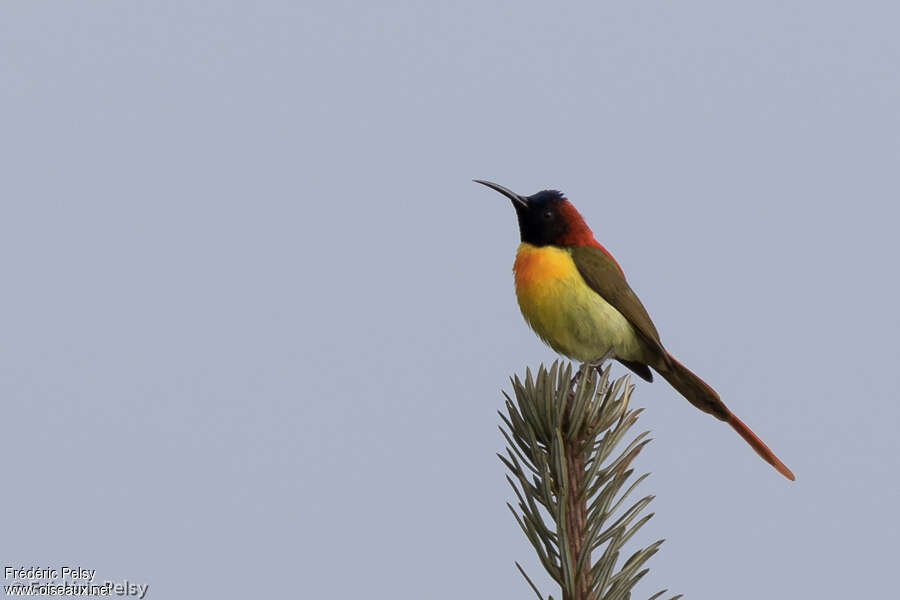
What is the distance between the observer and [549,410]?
333 centimetres

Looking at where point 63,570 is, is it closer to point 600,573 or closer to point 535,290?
point 600,573

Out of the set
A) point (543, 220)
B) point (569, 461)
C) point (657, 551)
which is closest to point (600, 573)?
point (657, 551)

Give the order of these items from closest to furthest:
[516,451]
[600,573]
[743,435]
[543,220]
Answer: [600,573], [516,451], [743,435], [543,220]

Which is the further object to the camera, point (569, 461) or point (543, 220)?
point (543, 220)

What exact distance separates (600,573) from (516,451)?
534 mm

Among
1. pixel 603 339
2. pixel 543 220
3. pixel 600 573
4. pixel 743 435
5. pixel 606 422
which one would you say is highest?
pixel 543 220

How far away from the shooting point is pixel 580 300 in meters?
5.98

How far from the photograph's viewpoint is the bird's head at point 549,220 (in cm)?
644

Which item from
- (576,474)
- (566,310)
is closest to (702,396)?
(566,310)

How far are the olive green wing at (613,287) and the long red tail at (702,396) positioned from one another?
0.17 meters

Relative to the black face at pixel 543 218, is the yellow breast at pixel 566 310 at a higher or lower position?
lower

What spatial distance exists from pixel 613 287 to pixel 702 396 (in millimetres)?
890

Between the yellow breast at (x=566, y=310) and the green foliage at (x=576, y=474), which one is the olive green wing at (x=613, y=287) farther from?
the green foliage at (x=576, y=474)

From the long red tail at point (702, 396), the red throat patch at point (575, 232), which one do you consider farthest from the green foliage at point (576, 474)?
the red throat patch at point (575, 232)
